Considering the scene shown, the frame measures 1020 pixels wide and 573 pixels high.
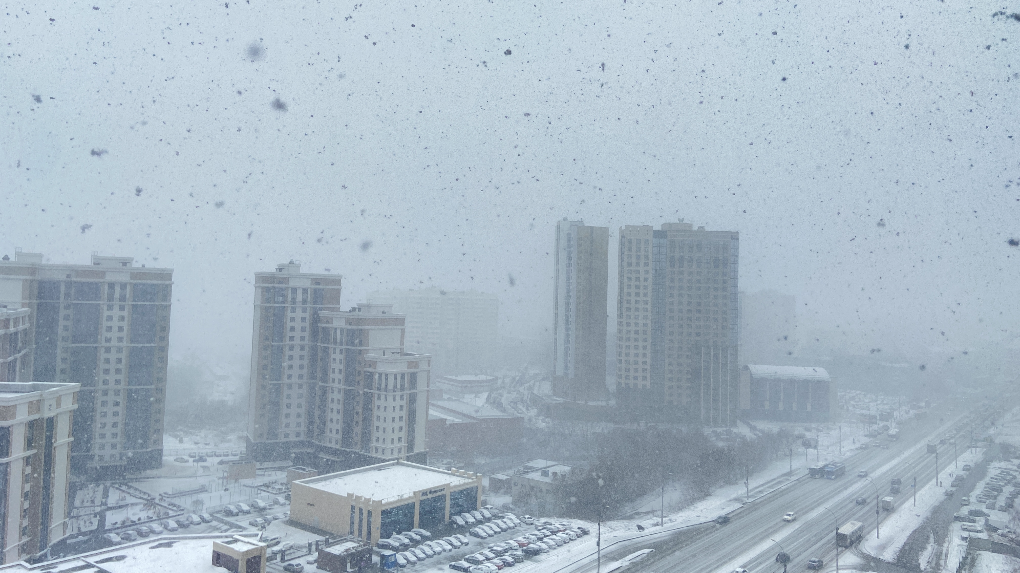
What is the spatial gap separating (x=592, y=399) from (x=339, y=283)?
9.60 meters

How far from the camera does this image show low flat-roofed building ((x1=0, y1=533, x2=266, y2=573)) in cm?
583

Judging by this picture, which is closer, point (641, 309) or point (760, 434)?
point (760, 434)

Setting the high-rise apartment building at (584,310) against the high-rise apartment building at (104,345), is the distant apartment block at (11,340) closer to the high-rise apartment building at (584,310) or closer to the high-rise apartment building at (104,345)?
the high-rise apartment building at (104,345)

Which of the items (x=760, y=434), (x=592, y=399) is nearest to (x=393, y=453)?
(x=592, y=399)

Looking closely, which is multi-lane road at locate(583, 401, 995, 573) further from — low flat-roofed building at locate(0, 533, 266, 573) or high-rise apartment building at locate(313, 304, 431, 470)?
high-rise apartment building at locate(313, 304, 431, 470)

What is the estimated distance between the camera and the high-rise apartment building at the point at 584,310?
21172 mm

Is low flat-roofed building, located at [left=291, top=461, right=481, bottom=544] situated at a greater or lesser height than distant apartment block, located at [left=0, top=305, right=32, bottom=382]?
lesser

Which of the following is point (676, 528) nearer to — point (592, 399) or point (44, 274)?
point (592, 399)

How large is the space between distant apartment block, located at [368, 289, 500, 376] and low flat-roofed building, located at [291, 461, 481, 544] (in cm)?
1969

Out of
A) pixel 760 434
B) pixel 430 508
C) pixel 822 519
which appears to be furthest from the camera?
pixel 760 434

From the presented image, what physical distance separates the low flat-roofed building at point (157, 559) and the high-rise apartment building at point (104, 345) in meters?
7.40

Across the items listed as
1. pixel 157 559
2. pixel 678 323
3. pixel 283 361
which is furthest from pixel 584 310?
pixel 157 559

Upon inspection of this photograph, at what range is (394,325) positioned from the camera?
46.6 feet

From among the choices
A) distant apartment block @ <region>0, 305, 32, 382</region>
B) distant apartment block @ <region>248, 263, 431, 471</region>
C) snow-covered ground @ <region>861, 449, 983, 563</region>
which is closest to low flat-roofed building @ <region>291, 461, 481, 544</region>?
distant apartment block @ <region>248, 263, 431, 471</region>
